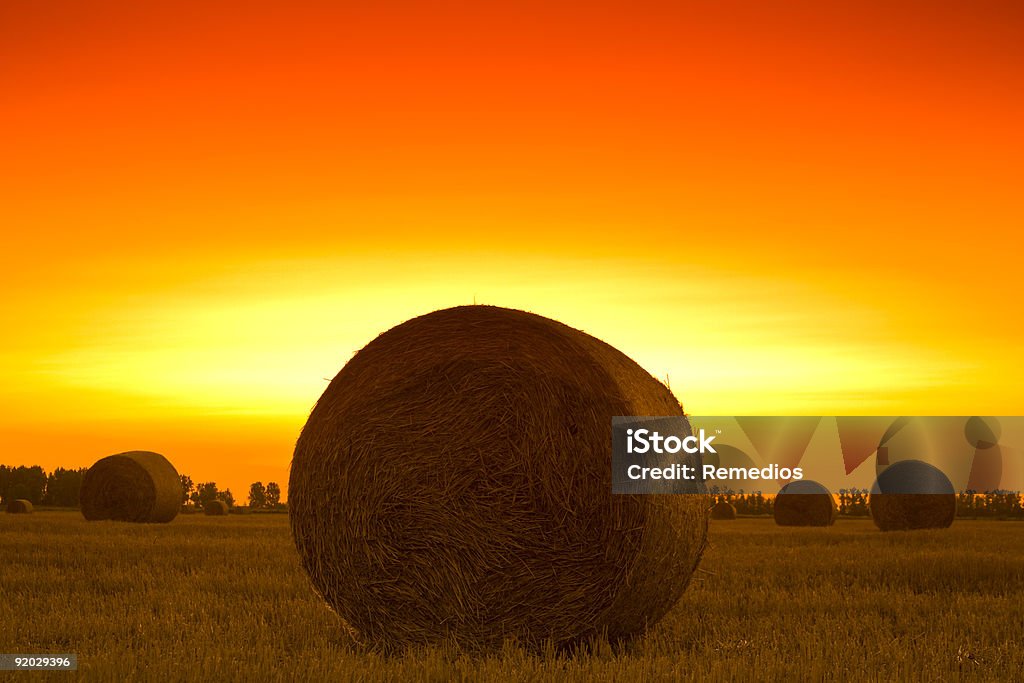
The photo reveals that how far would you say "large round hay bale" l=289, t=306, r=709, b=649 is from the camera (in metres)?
8.34

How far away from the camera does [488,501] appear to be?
27.6ft

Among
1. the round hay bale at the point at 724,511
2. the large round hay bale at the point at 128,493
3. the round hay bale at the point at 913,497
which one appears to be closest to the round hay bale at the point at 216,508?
the large round hay bale at the point at 128,493

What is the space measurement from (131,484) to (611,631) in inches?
877

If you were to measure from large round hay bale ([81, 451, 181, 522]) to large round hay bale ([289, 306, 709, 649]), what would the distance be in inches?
801

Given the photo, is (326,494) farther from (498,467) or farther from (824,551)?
(824,551)

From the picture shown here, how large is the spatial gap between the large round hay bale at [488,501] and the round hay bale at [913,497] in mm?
19935

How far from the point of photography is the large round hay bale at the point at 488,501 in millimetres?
8344

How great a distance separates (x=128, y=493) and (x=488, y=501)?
2203 centimetres

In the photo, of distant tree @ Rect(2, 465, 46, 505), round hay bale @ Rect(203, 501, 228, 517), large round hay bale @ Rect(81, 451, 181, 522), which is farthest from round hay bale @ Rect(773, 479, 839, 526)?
distant tree @ Rect(2, 465, 46, 505)

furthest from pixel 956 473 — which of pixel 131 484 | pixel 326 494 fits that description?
pixel 326 494

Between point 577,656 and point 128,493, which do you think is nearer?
point 577,656

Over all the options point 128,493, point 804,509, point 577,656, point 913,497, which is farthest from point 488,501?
point 804,509

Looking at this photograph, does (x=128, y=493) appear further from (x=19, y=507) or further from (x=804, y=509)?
(x=804, y=509)

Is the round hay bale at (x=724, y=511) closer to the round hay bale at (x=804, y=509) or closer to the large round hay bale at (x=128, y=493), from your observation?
the round hay bale at (x=804, y=509)
